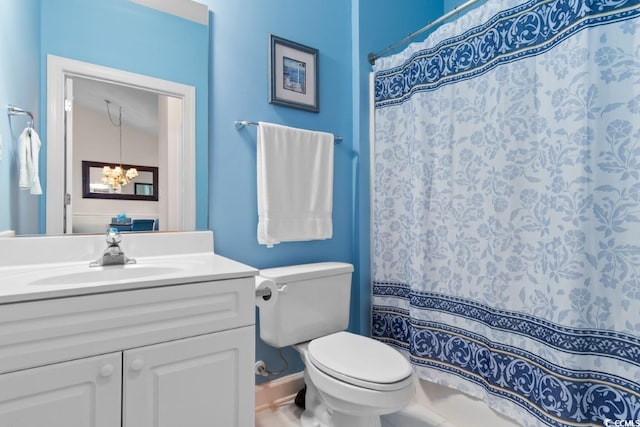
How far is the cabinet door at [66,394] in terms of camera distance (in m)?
0.73

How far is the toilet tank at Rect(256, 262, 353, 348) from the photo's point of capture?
4.58 ft

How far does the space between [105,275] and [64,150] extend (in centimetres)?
50

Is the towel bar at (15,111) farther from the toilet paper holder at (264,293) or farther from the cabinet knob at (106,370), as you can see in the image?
the toilet paper holder at (264,293)

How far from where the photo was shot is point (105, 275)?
1041mm

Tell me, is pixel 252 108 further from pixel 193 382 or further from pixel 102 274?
pixel 193 382

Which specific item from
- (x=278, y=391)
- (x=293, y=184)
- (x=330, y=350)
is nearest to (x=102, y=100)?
(x=293, y=184)

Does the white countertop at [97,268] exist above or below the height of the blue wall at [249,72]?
below

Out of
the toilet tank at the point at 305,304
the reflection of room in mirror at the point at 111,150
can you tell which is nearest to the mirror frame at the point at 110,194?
the reflection of room in mirror at the point at 111,150

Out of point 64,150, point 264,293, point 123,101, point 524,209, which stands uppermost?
point 123,101

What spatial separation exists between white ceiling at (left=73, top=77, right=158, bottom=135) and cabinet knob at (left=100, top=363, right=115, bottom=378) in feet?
2.89

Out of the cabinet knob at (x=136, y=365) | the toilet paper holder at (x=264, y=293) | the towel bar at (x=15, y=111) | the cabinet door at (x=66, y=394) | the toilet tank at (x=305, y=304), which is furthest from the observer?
the toilet tank at (x=305, y=304)

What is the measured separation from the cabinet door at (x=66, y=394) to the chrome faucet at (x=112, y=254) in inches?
15.9

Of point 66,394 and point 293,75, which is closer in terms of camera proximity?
point 66,394

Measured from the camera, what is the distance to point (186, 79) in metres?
1.37
